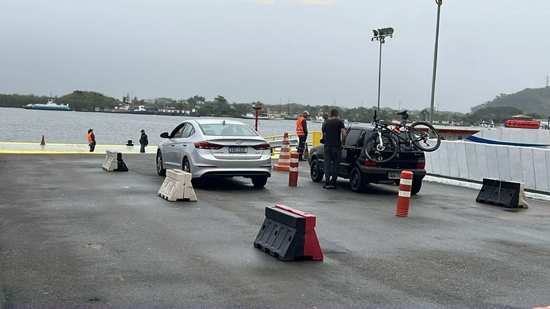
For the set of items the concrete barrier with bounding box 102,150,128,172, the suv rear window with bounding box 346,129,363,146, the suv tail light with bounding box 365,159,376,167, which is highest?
the suv rear window with bounding box 346,129,363,146

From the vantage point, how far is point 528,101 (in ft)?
332

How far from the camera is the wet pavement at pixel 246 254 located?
6.06 m

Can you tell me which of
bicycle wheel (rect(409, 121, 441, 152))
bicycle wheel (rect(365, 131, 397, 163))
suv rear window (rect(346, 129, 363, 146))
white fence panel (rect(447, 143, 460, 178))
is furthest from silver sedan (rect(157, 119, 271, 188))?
white fence panel (rect(447, 143, 460, 178))

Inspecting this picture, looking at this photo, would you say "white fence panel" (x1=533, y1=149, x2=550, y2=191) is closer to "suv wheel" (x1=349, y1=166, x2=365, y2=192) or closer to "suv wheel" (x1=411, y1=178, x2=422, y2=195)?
"suv wheel" (x1=411, y1=178, x2=422, y2=195)

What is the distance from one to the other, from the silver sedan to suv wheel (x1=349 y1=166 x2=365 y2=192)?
2.13m

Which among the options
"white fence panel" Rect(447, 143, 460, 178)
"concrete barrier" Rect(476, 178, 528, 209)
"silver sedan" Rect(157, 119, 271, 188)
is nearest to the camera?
"concrete barrier" Rect(476, 178, 528, 209)

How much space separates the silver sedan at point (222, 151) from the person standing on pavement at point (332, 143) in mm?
1533

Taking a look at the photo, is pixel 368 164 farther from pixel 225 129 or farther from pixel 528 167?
pixel 528 167

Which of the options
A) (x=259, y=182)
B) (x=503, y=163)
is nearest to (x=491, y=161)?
(x=503, y=163)

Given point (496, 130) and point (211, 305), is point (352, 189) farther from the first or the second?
point (496, 130)

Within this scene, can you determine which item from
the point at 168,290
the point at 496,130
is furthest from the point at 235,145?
the point at 496,130

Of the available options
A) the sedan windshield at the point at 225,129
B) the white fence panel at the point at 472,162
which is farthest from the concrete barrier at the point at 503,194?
the sedan windshield at the point at 225,129

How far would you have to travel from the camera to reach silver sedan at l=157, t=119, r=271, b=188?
14.0m

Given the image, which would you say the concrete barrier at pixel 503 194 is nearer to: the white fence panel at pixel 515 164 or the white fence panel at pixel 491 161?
the white fence panel at pixel 515 164
